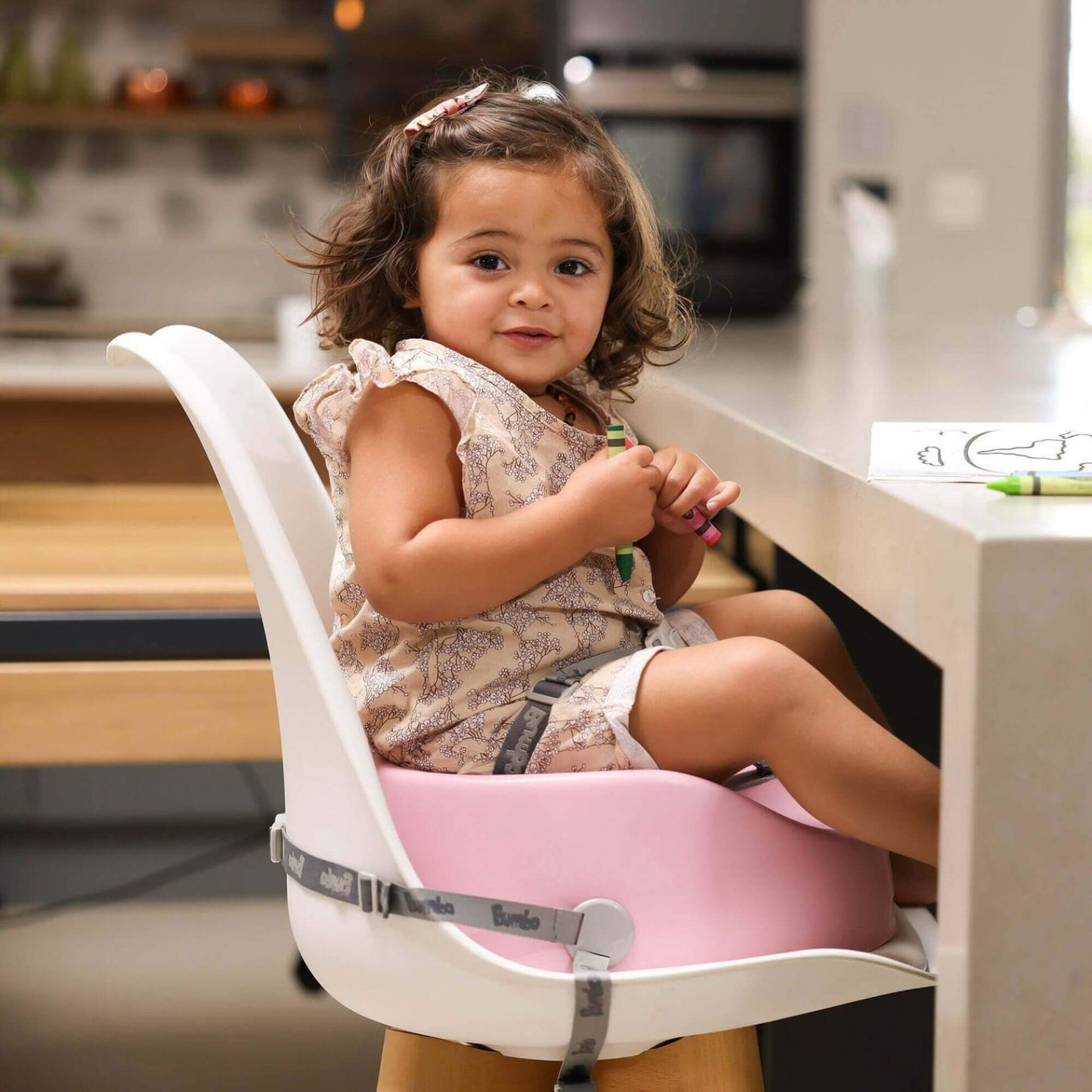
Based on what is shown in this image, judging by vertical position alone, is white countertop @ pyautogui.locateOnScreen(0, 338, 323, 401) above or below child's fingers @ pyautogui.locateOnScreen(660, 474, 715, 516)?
below

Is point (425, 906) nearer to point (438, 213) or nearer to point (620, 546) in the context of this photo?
point (620, 546)

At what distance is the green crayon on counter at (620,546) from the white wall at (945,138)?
3.62 meters

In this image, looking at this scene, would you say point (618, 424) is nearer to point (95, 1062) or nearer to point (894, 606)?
point (894, 606)

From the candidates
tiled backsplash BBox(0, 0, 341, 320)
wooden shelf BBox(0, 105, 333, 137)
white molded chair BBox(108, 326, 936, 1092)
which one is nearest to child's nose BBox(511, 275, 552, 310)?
white molded chair BBox(108, 326, 936, 1092)

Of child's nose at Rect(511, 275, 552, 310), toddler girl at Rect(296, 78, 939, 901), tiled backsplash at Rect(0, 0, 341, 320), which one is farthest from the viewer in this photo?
tiled backsplash at Rect(0, 0, 341, 320)

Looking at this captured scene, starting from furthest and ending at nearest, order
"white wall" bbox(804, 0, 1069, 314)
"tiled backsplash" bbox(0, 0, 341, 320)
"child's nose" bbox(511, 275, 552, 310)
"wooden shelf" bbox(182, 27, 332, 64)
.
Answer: "white wall" bbox(804, 0, 1069, 314) → "tiled backsplash" bbox(0, 0, 341, 320) → "wooden shelf" bbox(182, 27, 332, 64) → "child's nose" bbox(511, 275, 552, 310)

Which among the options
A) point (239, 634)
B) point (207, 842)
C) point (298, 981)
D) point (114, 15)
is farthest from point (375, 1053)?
point (114, 15)

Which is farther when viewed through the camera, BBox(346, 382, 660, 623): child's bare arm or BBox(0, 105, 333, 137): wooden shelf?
BBox(0, 105, 333, 137): wooden shelf

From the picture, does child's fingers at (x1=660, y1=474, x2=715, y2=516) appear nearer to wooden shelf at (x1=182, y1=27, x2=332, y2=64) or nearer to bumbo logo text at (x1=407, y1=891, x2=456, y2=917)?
bumbo logo text at (x1=407, y1=891, x2=456, y2=917)

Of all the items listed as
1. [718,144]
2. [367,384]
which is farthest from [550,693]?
[718,144]

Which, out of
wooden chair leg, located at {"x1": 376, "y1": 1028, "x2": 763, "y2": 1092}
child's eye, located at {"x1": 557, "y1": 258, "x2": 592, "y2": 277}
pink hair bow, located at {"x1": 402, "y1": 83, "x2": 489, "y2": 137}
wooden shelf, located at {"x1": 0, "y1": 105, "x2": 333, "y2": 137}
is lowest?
wooden chair leg, located at {"x1": 376, "y1": 1028, "x2": 763, "y2": 1092}

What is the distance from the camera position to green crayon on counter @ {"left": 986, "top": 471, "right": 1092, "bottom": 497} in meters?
0.68

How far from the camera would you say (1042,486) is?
68 centimetres

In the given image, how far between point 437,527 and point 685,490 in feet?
0.54
